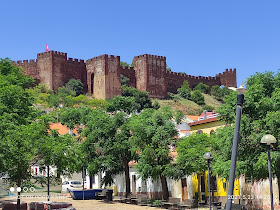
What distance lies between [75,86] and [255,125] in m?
87.3

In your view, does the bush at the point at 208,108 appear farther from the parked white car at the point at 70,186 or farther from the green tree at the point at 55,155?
the green tree at the point at 55,155

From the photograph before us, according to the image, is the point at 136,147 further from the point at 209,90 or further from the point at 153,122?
the point at 209,90

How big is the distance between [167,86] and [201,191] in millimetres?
92403

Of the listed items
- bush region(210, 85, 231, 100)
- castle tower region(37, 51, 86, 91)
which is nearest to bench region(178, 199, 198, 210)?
castle tower region(37, 51, 86, 91)

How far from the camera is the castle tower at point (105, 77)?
4277 inches

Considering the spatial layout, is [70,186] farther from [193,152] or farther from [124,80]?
[124,80]

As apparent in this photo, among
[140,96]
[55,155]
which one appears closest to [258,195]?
[55,155]

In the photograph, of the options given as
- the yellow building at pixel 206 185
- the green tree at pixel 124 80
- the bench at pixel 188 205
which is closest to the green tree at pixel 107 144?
the yellow building at pixel 206 185

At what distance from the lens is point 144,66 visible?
382 ft

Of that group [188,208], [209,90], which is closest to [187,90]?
[209,90]

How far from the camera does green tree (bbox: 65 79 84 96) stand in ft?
356

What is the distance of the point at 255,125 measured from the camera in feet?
76.8

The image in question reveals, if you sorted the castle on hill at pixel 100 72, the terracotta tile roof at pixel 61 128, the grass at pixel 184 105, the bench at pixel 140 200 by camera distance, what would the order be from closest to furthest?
the bench at pixel 140 200 < the terracotta tile roof at pixel 61 128 < the castle on hill at pixel 100 72 < the grass at pixel 184 105

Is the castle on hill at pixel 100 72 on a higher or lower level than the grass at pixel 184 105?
higher
